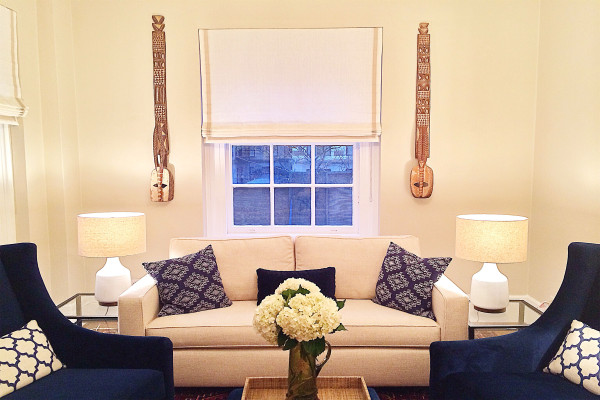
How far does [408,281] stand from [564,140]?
174 cm

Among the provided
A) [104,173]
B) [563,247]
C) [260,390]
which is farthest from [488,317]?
[104,173]

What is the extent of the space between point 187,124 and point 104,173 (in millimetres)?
834

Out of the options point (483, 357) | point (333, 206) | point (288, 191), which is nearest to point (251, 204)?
point (288, 191)

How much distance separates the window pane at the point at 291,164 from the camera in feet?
14.0

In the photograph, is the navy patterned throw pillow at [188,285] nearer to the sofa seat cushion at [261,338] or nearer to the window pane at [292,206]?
the sofa seat cushion at [261,338]

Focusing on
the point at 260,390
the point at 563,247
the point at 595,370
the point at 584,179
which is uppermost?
the point at 584,179

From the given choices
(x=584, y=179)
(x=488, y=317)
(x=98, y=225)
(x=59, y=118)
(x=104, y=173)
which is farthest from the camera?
(x=104, y=173)

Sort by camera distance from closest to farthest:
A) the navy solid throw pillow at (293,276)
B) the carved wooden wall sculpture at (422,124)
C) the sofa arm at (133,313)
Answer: the sofa arm at (133,313) → the navy solid throw pillow at (293,276) → the carved wooden wall sculpture at (422,124)

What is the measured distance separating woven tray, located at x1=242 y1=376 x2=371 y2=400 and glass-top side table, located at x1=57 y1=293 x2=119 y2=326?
1.15 metres

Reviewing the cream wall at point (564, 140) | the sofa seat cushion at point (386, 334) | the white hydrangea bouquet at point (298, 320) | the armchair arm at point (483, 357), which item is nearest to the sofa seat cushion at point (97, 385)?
the white hydrangea bouquet at point (298, 320)

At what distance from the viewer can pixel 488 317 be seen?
2.86 m

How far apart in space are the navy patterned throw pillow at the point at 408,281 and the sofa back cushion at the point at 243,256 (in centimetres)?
64

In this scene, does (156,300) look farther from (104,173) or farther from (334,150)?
(334,150)

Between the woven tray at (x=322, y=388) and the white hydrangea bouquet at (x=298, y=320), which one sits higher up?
the white hydrangea bouquet at (x=298, y=320)
